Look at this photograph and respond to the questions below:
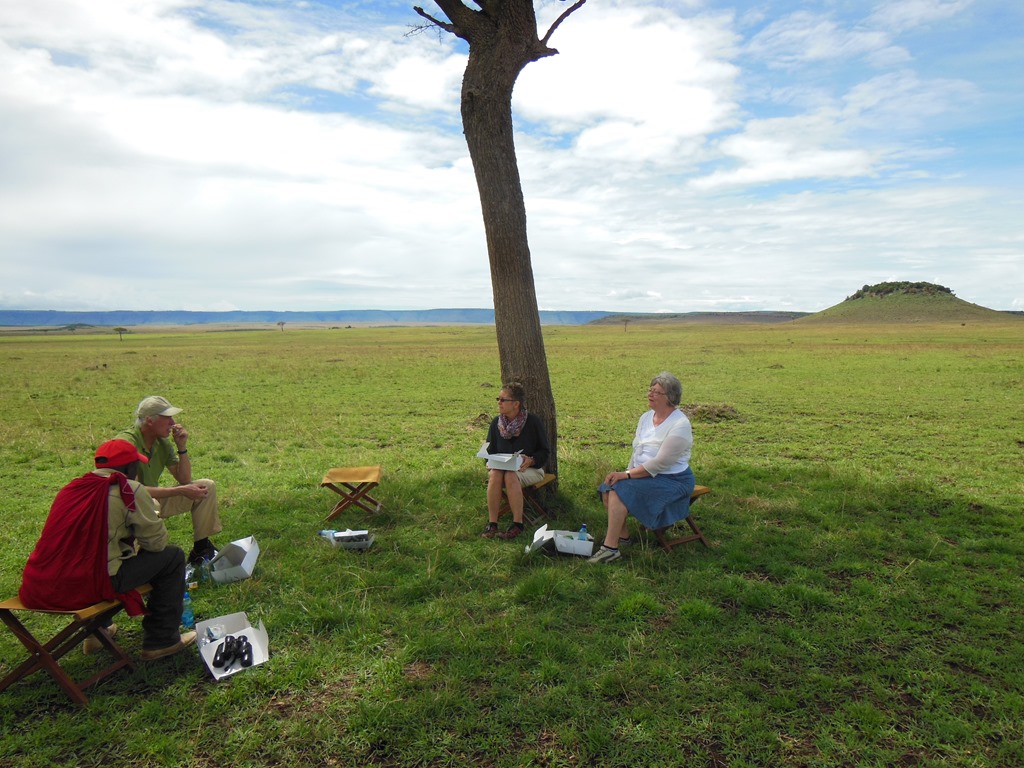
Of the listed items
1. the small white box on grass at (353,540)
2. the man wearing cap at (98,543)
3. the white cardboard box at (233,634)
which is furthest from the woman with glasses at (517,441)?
the man wearing cap at (98,543)

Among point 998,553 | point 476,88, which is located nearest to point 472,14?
point 476,88

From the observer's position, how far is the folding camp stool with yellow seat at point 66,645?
152 inches

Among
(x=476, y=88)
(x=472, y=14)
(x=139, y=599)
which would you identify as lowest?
(x=139, y=599)

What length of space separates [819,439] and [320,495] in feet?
32.7

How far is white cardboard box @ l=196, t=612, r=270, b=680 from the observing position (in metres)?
4.19

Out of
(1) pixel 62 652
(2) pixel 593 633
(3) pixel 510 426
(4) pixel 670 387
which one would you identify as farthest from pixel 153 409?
(4) pixel 670 387

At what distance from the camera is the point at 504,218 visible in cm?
729

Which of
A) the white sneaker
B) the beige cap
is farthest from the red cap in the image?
the white sneaker

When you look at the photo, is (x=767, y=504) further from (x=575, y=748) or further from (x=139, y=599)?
(x=139, y=599)

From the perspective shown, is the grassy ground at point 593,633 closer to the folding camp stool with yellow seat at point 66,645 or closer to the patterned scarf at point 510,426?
the folding camp stool with yellow seat at point 66,645

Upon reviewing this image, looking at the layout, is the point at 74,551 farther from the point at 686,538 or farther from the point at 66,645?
the point at 686,538

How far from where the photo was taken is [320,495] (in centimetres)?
832

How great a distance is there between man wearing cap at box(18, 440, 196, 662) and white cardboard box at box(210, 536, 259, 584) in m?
1.40

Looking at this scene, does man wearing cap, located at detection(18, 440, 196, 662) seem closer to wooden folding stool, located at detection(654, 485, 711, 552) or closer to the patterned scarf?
the patterned scarf
